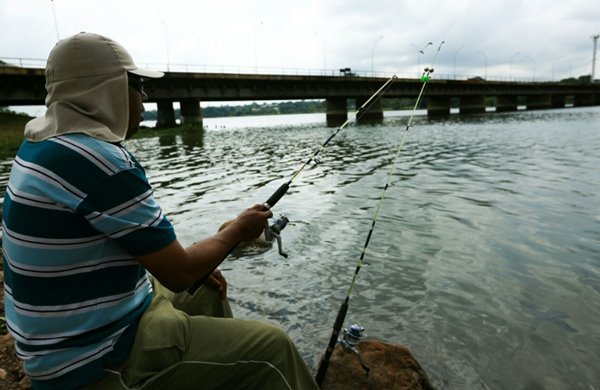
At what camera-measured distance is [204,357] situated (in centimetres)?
224

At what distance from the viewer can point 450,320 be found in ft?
17.0

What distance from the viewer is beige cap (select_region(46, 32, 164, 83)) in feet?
6.86

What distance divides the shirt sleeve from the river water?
3202 millimetres

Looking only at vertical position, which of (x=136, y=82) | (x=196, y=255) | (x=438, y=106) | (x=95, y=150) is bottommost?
(x=196, y=255)

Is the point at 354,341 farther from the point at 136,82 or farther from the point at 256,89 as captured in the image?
the point at 256,89

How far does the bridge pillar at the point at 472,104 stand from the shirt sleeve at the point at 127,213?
92538 millimetres

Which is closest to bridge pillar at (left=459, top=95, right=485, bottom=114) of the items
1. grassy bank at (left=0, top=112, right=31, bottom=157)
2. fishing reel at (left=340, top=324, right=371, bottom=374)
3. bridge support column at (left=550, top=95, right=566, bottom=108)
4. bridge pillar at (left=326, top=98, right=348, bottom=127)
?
bridge pillar at (left=326, top=98, right=348, bottom=127)

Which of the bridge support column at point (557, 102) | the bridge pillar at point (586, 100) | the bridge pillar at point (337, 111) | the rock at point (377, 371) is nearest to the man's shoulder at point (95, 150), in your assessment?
the rock at point (377, 371)

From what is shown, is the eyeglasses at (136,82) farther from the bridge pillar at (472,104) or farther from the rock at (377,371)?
the bridge pillar at (472,104)

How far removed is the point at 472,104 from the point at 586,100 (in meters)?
49.2

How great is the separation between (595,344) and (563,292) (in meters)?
1.25

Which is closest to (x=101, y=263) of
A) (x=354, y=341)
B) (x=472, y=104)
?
(x=354, y=341)

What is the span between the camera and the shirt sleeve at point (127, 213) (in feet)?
6.13

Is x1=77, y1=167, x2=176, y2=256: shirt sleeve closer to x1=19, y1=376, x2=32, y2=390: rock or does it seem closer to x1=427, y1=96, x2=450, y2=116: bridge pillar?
x1=19, y1=376, x2=32, y2=390: rock
